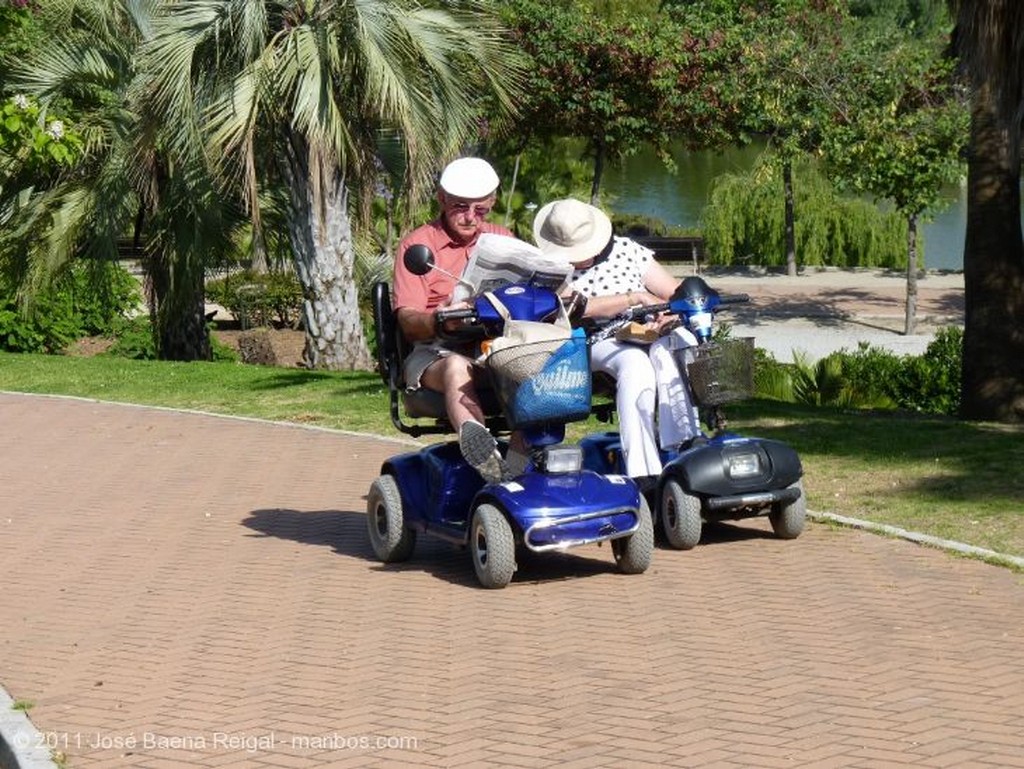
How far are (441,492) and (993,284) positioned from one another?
Answer: 18.8 ft

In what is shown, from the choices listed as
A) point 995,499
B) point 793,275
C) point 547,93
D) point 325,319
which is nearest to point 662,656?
point 995,499

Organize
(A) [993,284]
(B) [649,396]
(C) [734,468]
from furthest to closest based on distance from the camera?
(A) [993,284] → (B) [649,396] → (C) [734,468]

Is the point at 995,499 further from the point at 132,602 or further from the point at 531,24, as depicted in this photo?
the point at 531,24

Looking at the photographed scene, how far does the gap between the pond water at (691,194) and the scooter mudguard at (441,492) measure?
29.2 meters

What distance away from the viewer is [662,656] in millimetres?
6098

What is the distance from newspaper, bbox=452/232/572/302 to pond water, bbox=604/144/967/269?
2948cm

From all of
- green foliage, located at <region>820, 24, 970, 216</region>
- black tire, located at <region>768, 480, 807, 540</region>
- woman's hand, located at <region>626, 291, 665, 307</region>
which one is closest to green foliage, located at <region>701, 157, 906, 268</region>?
green foliage, located at <region>820, 24, 970, 216</region>

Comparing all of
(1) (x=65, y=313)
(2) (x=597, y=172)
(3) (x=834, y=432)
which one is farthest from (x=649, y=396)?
(2) (x=597, y=172)

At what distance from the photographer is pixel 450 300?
7590 mm

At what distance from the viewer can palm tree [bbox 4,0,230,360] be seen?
17.8m

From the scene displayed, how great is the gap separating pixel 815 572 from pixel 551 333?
146 centimetres

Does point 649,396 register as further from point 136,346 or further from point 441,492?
point 136,346

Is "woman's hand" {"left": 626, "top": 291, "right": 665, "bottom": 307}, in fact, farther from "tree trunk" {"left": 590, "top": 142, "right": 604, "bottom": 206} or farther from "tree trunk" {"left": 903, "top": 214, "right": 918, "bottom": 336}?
"tree trunk" {"left": 590, "top": 142, "right": 604, "bottom": 206}

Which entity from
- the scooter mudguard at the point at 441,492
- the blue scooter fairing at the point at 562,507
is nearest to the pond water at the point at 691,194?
the scooter mudguard at the point at 441,492
